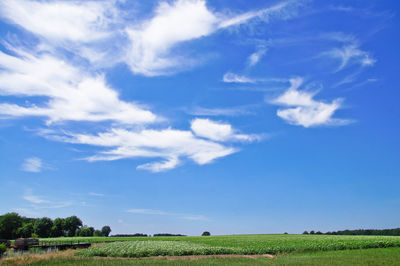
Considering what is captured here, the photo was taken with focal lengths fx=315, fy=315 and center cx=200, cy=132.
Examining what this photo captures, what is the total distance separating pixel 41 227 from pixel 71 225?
42.7ft

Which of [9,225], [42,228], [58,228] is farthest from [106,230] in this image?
[9,225]

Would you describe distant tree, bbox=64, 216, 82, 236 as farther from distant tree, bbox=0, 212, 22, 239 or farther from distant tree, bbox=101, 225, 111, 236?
distant tree, bbox=101, 225, 111, 236

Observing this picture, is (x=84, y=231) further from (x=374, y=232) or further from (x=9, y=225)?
(x=374, y=232)

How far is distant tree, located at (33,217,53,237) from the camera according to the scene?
14088 cm

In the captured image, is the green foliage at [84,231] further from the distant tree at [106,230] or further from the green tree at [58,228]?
the distant tree at [106,230]

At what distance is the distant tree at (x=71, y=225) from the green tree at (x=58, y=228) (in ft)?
5.72

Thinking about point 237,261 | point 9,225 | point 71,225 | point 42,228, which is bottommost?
point 237,261

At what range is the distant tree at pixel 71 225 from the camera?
487 feet

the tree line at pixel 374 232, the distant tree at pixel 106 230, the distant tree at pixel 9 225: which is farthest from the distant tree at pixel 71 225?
the tree line at pixel 374 232

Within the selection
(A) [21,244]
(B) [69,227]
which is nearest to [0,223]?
(B) [69,227]

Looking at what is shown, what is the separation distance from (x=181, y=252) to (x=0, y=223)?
12711cm

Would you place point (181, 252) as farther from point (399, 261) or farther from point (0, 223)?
point (0, 223)

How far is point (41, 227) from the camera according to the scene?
142 meters

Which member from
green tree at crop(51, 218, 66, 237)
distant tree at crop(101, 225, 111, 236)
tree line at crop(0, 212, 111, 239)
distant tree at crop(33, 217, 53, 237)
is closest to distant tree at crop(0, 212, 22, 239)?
tree line at crop(0, 212, 111, 239)
